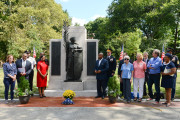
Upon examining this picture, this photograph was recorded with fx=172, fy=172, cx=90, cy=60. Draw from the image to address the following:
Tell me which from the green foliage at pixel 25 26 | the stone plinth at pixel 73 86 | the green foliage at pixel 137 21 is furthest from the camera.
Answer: the green foliage at pixel 137 21

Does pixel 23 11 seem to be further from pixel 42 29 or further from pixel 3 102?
pixel 3 102

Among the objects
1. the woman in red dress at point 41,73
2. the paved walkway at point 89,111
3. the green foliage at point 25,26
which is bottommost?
the paved walkway at point 89,111

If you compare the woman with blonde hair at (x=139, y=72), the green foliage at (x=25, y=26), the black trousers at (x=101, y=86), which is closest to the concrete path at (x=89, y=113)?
the woman with blonde hair at (x=139, y=72)

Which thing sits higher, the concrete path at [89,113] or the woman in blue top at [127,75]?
the woman in blue top at [127,75]

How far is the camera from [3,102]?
269 inches

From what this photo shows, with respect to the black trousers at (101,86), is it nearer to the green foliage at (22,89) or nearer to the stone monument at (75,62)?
the stone monument at (75,62)

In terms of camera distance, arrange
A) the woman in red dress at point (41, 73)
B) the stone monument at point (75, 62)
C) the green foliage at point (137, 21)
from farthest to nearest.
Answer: the green foliage at point (137, 21)
the stone monument at point (75, 62)
the woman in red dress at point (41, 73)

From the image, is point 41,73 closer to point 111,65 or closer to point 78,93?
point 78,93

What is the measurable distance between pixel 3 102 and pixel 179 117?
629 centimetres

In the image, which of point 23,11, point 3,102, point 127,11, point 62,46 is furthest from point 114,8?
point 3,102

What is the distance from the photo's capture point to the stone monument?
834cm

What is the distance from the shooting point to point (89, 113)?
17.5 feet

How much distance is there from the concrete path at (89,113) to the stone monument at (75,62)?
2666 millimetres

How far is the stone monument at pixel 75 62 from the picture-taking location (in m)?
8.34
